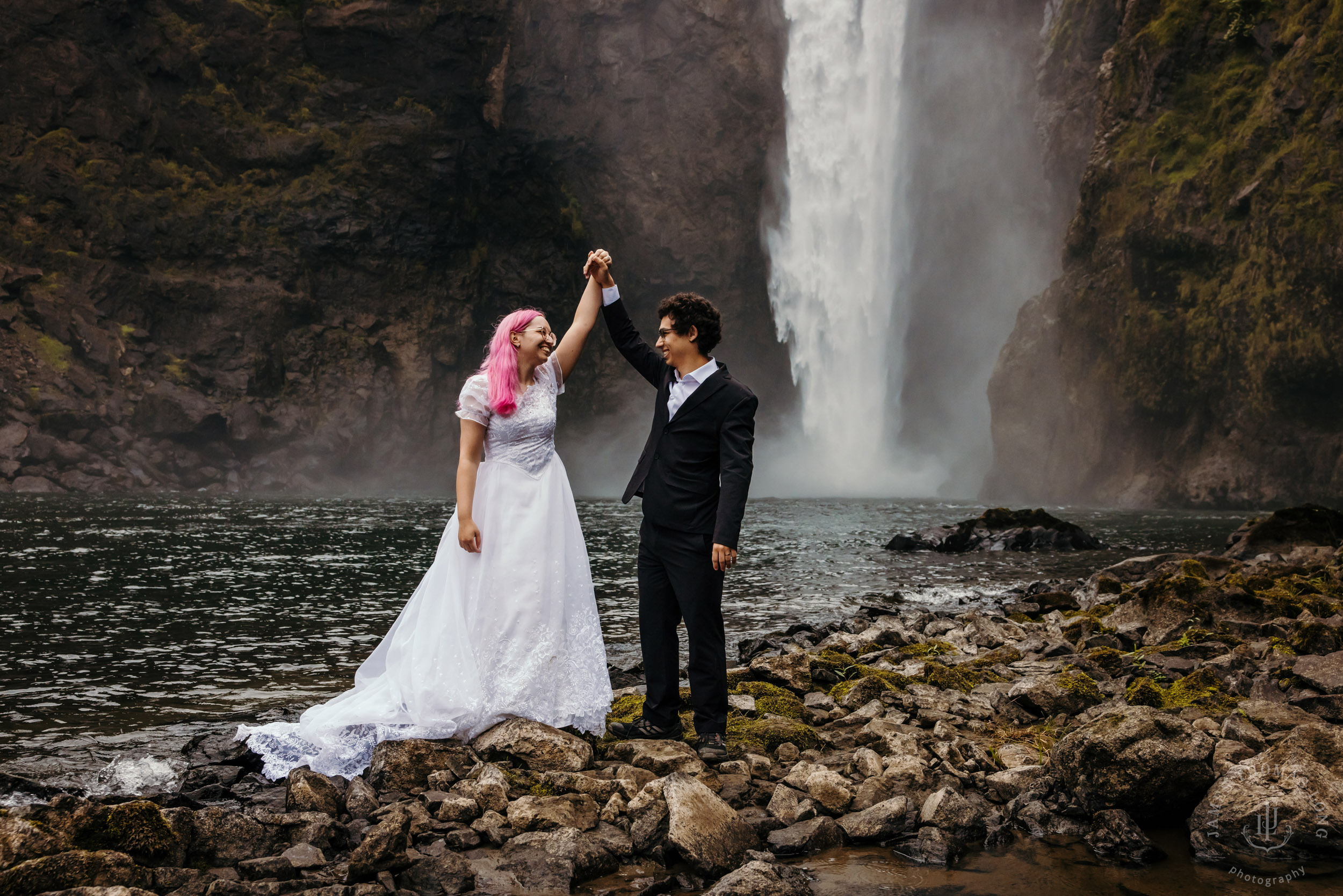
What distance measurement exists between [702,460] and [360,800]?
97.5 inches

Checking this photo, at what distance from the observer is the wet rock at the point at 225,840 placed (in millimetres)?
4031

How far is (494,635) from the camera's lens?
535cm

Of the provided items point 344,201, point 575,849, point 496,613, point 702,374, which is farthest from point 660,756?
point 344,201

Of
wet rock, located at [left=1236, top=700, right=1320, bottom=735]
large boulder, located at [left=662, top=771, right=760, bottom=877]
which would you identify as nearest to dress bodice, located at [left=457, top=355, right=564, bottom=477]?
large boulder, located at [left=662, top=771, right=760, bottom=877]

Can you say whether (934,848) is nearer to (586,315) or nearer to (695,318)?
(695,318)

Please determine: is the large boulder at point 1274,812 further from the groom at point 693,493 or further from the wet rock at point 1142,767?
the groom at point 693,493

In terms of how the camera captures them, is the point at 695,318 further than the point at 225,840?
Yes

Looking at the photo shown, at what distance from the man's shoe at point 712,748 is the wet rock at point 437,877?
1.67 m

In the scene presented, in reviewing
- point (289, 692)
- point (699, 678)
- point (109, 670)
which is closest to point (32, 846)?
point (699, 678)

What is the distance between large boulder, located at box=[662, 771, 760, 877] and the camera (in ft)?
13.1

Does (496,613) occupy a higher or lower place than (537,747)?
higher

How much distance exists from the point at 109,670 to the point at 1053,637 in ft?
31.9

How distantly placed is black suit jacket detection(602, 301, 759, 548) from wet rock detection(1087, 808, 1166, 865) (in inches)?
84.9

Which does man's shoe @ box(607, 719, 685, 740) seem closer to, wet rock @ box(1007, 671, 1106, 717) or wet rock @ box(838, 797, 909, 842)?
wet rock @ box(838, 797, 909, 842)
